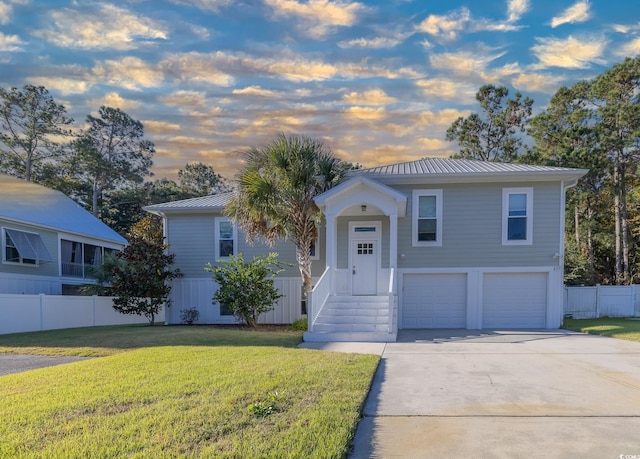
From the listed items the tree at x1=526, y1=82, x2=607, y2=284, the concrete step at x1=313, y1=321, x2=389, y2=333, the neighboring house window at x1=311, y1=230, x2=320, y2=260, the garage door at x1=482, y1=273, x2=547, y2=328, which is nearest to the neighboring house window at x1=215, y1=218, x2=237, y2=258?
the neighboring house window at x1=311, y1=230, x2=320, y2=260

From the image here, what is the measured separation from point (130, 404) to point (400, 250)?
1008cm

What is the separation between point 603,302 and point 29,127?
37.9 m

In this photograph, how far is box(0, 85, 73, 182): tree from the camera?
28.5 m

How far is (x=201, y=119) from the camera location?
16.4 m

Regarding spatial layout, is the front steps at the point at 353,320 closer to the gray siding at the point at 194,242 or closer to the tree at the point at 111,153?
the gray siding at the point at 194,242

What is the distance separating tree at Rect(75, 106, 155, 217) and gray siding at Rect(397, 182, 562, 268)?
29981 millimetres

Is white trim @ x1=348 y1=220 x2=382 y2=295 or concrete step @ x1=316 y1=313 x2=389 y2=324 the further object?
white trim @ x1=348 y1=220 x2=382 y2=295

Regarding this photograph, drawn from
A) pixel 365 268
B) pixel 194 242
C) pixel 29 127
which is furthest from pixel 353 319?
pixel 29 127

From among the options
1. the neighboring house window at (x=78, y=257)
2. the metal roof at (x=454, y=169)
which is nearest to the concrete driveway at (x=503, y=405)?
the metal roof at (x=454, y=169)

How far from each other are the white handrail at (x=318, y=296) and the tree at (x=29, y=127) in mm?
29317

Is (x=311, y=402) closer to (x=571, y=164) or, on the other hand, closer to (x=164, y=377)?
(x=164, y=377)

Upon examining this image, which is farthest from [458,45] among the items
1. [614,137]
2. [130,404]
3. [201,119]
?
[614,137]

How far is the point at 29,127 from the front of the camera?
96.6 feet

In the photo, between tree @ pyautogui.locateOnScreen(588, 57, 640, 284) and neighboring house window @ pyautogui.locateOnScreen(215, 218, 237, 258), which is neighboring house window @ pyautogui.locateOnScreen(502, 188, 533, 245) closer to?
neighboring house window @ pyautogui.locateOnScreen(215, 218, 237, 258)
